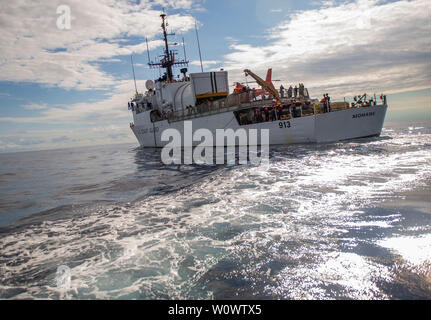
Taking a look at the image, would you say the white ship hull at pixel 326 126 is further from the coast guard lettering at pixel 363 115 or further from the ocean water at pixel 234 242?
the ocean water at pixel 234 242

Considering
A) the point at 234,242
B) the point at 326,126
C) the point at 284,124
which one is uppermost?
the point at 284,124

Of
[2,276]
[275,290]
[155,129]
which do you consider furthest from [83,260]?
[155,129]

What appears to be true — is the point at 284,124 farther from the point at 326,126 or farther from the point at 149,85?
the point at 149,85

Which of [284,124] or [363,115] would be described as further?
[284,124]

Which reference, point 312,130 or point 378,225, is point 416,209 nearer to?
point 378,225

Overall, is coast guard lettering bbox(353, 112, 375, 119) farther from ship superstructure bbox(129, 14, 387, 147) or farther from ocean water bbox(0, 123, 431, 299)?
ocean water bbox(0, 123, 431, 299)

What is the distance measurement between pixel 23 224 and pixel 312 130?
19.7 metres

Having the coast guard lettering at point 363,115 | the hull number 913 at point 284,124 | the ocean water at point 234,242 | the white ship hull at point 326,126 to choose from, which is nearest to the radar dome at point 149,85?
the white ship hull at point 326,126

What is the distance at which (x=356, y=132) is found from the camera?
74.7 ft

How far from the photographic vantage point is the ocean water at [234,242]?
338 cm

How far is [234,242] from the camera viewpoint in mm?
4840

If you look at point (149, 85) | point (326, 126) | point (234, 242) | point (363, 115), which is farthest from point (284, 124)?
point (149, 85)

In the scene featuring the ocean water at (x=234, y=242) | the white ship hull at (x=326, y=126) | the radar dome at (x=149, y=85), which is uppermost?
the radar dome at (x=149, y=85)

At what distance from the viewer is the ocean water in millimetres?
3375
